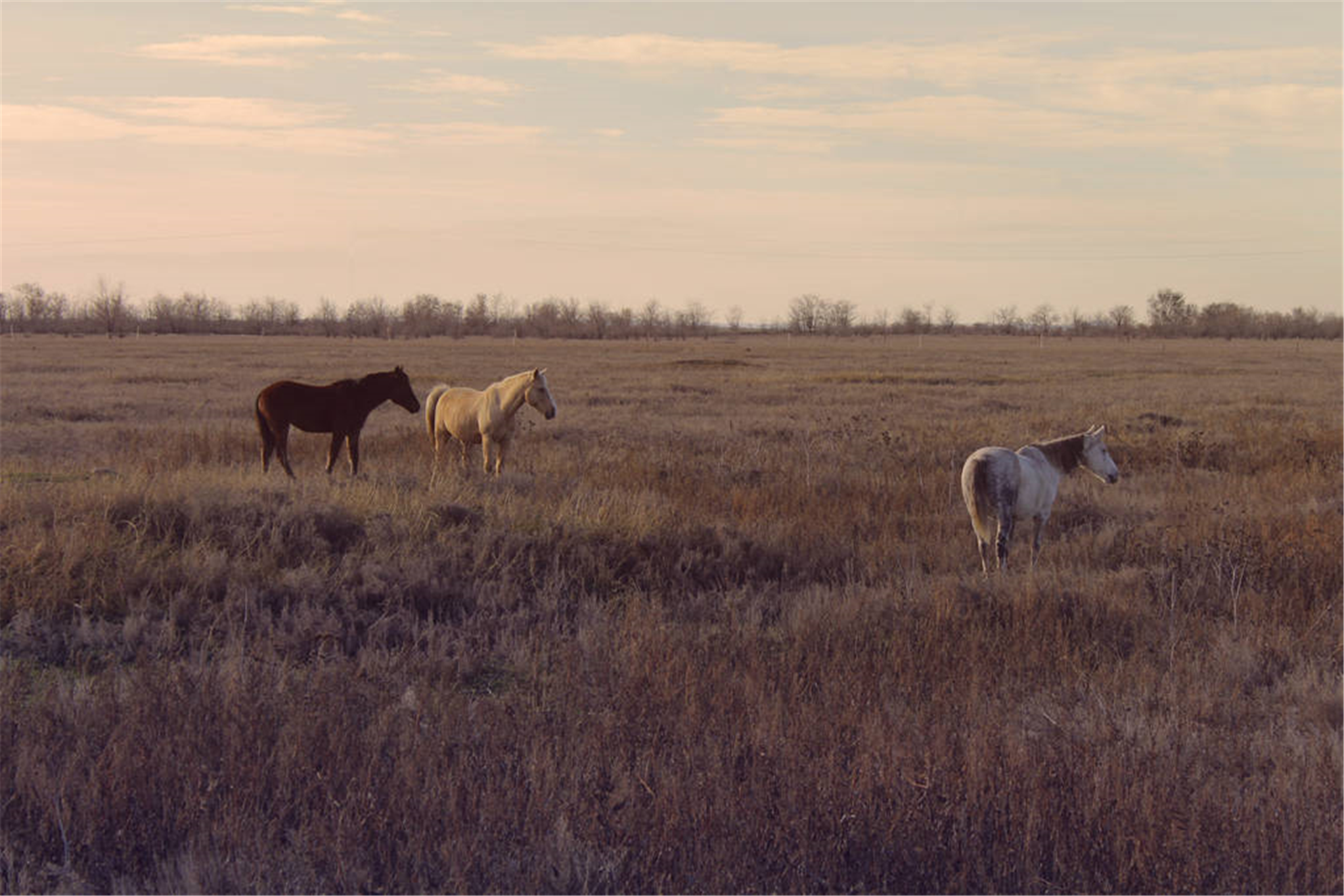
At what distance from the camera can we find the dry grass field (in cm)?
391

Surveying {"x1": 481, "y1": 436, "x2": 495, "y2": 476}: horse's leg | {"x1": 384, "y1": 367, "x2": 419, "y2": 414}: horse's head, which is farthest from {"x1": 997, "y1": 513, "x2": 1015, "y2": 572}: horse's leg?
{"x1": 384, "y1": 367, "x2": 419, "y2": 414}: horse's head

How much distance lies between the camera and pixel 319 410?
12.6 metres

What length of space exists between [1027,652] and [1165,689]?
107 cm

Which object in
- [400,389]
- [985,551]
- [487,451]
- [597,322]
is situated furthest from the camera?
[597,322]

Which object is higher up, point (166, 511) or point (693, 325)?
point (693, 325)

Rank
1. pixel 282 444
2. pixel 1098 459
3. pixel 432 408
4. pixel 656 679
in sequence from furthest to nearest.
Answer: pixel 432 408
pixel 282 444
pixel 1098 459
pixel 656 679

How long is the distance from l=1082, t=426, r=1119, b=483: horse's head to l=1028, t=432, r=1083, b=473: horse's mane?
53 millimetres

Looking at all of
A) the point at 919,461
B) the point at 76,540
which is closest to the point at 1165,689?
the point at 76,540

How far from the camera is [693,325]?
562 feet

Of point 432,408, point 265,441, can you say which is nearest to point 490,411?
point 432,408

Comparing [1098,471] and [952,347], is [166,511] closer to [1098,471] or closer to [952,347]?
[1098,471]

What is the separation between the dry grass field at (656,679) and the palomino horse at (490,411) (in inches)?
29.7

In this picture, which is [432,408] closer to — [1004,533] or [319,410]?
A: [319,410]

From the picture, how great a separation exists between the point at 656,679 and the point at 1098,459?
22.1 ft
